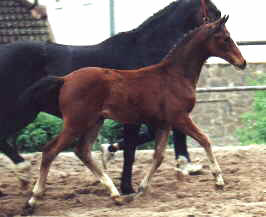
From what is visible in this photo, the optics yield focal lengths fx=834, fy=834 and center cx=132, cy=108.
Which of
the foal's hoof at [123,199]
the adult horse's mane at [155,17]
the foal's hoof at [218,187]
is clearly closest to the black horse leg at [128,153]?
the foal's hoof at [123,199]

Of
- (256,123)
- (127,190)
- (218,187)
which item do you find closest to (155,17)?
(127,190)

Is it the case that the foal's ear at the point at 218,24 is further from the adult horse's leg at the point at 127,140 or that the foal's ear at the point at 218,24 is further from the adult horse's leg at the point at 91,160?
the adult horse's leg at the point at 91,160

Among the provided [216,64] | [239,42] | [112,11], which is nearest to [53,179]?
[112,11]

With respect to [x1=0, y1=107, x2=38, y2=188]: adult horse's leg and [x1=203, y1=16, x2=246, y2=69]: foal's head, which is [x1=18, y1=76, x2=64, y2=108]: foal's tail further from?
[x1=203, y1=16, x2=246, y2=69]: foal's head

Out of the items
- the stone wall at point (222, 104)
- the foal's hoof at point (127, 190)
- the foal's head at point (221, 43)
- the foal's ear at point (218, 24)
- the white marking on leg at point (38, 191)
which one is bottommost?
the stone wall at point (222, 104)

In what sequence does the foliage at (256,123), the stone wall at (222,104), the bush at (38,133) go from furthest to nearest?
the stone wall at (222,104), the foliage at (256,123), the bush at (38,133)

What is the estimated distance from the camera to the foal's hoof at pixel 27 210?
6.94 m

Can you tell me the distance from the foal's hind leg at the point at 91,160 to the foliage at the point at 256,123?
506 cm

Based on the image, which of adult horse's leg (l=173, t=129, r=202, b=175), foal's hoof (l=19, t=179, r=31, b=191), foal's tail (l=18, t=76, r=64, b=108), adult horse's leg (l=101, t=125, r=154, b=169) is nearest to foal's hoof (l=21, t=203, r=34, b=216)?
foal's hoof (l=19, t=179, r=31, b=191)

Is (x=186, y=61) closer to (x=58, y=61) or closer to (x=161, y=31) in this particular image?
(x=161, y=31)

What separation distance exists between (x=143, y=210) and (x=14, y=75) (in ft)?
6.63

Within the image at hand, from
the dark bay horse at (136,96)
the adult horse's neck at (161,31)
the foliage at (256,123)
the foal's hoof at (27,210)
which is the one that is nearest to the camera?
the foal's hoof at (27,210)

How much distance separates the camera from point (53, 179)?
8.71m

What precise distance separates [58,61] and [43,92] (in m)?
0.80
